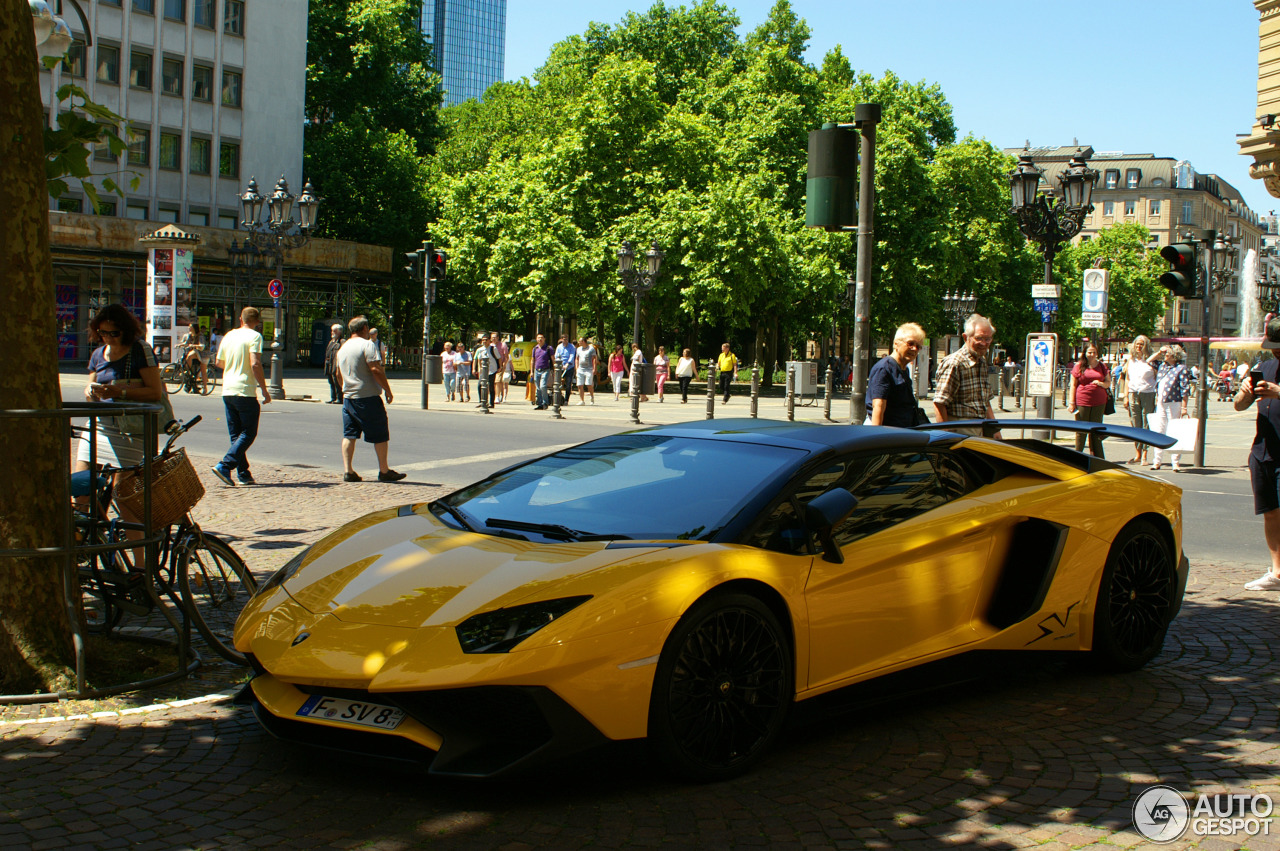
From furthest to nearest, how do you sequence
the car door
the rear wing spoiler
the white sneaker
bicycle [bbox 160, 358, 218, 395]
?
bicycle [bbox 160, 358, 218, 395]
the white sneaker
the rear wing spoiler
the car door

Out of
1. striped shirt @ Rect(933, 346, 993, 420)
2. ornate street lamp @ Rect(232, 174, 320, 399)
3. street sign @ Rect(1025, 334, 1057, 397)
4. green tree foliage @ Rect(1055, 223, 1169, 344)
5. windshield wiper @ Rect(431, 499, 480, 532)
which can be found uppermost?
green tree foliage @ Rect(1055, 223, 1169, 344)

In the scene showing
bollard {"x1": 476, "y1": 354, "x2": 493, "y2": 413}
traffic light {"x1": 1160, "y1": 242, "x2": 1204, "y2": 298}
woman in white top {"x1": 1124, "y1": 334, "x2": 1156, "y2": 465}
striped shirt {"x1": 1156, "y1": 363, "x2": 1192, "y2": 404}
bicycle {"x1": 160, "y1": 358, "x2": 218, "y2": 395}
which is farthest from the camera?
bicycle {"x1": 160, "y1": 358, "x2": 218, "y2": 395}

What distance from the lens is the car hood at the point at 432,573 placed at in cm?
372

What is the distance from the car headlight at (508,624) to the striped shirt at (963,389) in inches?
202

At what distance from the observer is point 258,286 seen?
46.6 meters

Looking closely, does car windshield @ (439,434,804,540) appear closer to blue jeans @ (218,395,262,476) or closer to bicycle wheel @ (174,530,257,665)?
bicycle wheel @ (174,530,257,665)

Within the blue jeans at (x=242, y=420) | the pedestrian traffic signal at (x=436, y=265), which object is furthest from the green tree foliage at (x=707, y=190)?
the blue jeans at (x=242, y=420)

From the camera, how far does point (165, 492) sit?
5168 millimetres

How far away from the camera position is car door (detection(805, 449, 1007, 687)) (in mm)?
4203

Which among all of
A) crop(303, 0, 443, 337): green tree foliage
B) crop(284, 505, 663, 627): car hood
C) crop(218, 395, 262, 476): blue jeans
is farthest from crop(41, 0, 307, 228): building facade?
crop(284, 505, 663, 627): car hood

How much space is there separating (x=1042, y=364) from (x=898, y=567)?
12.2 m

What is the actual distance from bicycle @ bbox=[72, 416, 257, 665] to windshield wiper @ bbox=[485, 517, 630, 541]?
1292 millimetres

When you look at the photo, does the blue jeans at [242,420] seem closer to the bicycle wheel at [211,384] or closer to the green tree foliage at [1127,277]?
the bicycle wheel at [211,384]

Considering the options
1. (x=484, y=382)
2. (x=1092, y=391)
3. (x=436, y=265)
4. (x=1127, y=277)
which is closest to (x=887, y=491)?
(x=1092, y=391)
